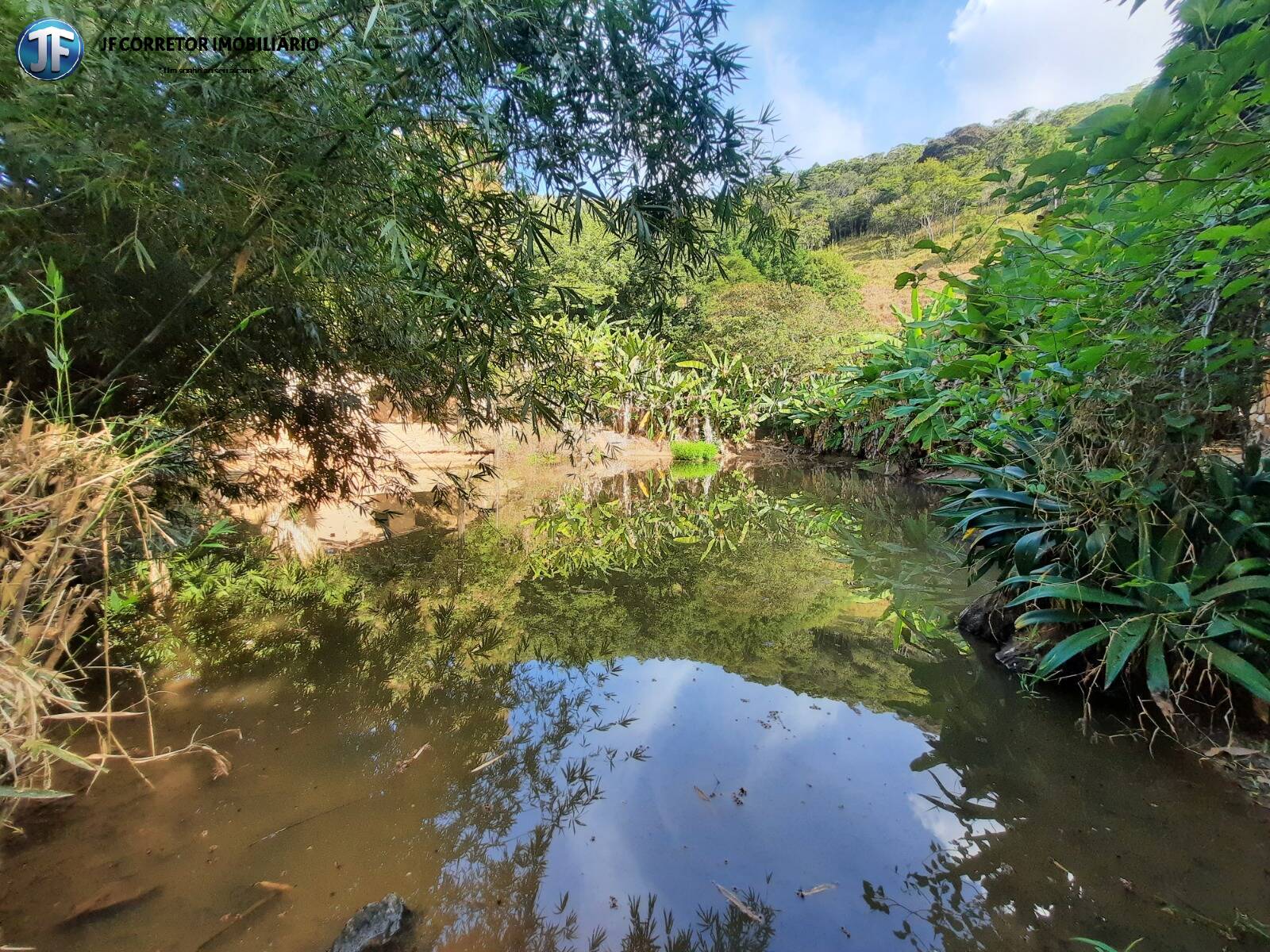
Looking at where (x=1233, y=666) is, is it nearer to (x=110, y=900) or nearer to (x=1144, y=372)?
(x=1144, y=372)

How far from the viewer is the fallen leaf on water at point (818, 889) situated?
1.55 m

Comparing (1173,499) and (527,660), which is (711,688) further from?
(1173,499)

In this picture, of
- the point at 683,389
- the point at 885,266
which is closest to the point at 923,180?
the point at 885,266

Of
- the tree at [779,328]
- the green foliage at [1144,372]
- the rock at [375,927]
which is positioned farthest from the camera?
the tree at [779,328]

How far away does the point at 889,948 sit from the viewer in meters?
1.40

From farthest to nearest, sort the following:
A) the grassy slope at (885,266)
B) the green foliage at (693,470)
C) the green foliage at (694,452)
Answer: the grassy slope at (885,266) < the green foliage at (694,452) < the green foliage at (693,470)

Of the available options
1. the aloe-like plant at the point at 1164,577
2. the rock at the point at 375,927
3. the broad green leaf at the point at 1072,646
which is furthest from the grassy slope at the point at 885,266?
the rock at the point at 375,927

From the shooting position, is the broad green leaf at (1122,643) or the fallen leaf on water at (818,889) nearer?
the fallen leaf on water at (818,889)

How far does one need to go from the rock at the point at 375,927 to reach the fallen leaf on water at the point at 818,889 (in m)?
1.01

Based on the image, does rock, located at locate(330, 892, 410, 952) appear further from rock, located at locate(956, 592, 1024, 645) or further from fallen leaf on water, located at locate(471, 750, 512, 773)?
rock, located at locate(956, 592, 1024, 645)

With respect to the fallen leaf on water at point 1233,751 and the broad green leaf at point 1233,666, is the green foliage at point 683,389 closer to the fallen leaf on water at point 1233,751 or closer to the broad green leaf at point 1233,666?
the broad green leaf at point 1233,666
